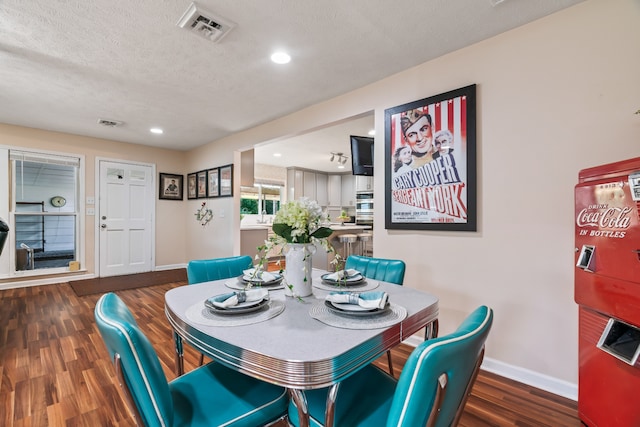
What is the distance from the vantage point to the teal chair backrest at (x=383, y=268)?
1875 millimetres

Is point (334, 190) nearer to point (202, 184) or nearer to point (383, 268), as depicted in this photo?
point (202, 184)

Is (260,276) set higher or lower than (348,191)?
lower

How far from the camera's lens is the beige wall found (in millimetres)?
4336

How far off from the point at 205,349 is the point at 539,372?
82.2 inches

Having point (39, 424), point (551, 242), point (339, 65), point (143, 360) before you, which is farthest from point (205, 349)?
point (339, 65)

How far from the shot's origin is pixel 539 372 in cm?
190

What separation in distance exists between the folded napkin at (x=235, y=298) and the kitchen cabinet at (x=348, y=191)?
7255 millimetres

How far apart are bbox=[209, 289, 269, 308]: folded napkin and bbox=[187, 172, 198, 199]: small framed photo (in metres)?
4.72

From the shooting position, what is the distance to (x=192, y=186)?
222 inches

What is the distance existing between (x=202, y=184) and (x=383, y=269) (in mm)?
4310

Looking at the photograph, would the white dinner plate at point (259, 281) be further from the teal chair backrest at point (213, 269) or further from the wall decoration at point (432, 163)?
the wall decoration at point (432, 163)

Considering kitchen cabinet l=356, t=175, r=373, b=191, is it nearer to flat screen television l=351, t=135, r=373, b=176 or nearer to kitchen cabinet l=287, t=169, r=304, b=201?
kitchen cabinet l=287, t=169, r=304, b=201

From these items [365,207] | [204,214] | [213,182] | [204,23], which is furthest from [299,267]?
[365,207]

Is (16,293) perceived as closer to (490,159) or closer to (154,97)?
(154,97)
